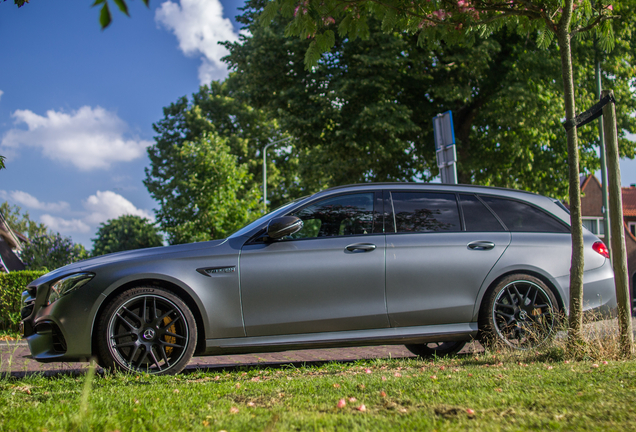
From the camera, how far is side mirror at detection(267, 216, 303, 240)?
453 centimetres

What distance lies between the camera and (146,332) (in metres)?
4.25

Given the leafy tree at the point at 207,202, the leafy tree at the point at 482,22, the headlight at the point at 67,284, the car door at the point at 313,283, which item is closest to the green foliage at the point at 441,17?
the leafy tree at the point at 482,22

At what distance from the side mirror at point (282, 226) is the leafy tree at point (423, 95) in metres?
10.3

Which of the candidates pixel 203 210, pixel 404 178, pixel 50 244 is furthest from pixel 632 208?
pixel 50 244

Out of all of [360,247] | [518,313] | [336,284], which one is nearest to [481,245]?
[518,313]

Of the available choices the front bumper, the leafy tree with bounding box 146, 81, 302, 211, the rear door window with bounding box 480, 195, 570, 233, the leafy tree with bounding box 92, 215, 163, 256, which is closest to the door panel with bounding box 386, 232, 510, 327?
the rear door window with bounding box 480, 195, 570, 233

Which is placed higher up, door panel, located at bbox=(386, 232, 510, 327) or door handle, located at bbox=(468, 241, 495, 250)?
door handle, located at bbox=(468, 241, 495, 250)

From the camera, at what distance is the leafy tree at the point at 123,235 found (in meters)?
39.7

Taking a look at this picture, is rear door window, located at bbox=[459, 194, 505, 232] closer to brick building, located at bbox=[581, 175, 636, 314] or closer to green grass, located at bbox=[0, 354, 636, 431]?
green grass, located at bbox=[0, 354, 636, 431]

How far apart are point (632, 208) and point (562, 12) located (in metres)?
42.5

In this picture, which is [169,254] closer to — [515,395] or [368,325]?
[368,325]

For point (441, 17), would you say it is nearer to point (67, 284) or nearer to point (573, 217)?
point (573, 217)

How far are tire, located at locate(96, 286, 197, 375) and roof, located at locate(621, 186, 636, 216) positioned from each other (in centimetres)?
4313

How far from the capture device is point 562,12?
4945 mm
